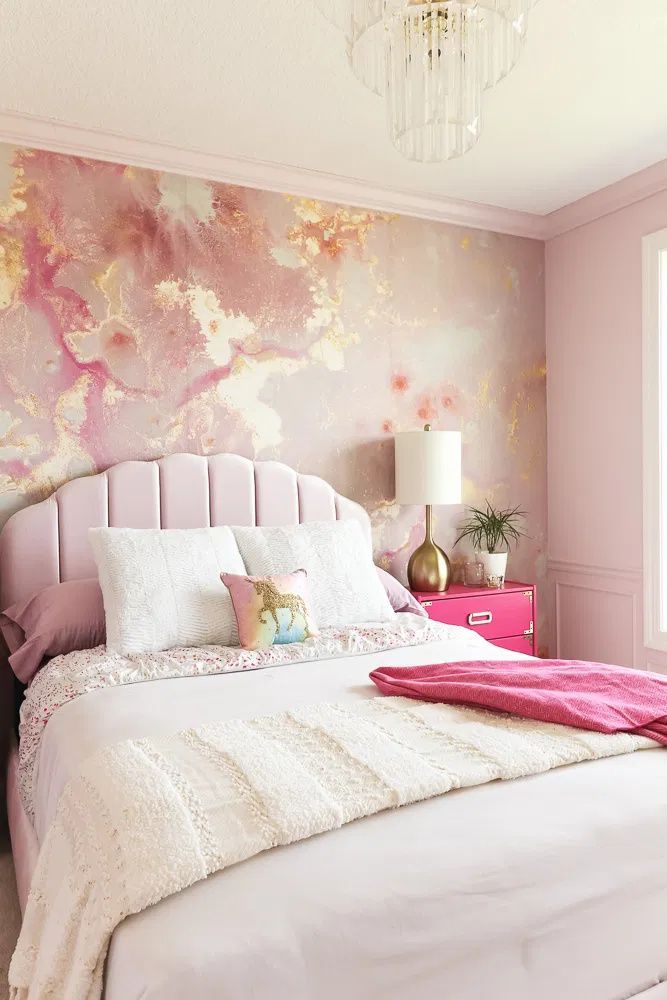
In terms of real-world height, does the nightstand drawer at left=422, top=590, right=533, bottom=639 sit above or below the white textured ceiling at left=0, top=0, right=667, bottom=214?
below

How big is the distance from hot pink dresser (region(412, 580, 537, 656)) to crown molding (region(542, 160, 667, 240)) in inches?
73.4

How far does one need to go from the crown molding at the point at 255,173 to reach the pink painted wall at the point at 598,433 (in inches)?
16.7

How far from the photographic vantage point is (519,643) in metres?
3.55

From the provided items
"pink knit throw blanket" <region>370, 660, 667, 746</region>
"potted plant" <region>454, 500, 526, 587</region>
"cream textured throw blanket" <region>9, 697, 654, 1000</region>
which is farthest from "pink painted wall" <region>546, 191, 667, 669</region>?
"cream textured throw blanket" <region>9, 697, 654, 1000</region>

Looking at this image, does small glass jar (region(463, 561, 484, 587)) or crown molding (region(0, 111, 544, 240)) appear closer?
crown molding (region(0, 111, 544, 240))

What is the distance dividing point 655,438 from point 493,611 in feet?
3.58

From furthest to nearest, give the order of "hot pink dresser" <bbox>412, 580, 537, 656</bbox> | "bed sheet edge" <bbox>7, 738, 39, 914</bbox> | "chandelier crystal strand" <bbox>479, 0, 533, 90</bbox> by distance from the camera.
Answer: "hot pink dresser" <bbox>412, 580, 537, 656</bbox> < "bed sheet edge" <bbox>7, 738, 39, 914</bbox> < "chandelier crystal strand" <bbox>479, 0, 533, 90</bbox>

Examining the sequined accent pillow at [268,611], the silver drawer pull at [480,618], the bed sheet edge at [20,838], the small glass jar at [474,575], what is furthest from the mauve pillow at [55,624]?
the small glass jar at [474,575]

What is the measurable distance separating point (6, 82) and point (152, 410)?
125 cm

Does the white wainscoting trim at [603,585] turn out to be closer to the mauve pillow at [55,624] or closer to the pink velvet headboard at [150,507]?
the pink velvet headboard at [150,507]

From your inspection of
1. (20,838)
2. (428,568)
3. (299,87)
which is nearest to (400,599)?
(428,568)

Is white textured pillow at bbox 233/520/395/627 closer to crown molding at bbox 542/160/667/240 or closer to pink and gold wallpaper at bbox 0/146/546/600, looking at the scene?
pink and gold wallpaper at bbox 0/146/546/600

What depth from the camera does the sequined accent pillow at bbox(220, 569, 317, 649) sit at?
94.5 inches

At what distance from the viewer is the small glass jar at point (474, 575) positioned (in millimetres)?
3695
